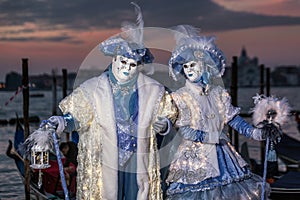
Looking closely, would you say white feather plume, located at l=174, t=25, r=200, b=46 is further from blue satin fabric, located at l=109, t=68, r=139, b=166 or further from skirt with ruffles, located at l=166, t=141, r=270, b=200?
skirt with ruffles, located at l=166, t=141, r=270, b=200

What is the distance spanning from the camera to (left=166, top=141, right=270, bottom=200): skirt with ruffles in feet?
13.4

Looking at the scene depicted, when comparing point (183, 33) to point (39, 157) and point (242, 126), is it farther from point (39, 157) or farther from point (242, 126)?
point (39, 157)

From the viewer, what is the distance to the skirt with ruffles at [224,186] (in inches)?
161

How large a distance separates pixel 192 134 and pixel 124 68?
644 mm

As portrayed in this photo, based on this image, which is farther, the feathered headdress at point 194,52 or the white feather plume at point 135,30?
the feathered headdress at point 194,52

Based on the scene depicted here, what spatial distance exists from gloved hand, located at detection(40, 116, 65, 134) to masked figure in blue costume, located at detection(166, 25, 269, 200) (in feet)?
2.64

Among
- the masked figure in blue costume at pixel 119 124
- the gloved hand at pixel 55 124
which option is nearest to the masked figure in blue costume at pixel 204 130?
the masked figure in blue costume at pixel 119 124

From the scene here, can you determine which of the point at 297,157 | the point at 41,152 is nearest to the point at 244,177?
the point at 41,152

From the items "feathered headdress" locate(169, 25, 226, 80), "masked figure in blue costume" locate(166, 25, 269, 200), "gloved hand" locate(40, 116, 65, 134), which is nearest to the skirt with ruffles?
"masked figure in blue costume" locate(166, 25, 269, 200)

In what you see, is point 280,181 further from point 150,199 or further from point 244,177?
point 150,199

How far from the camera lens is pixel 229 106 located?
4.39 m

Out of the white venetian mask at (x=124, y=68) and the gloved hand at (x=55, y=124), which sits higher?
the white venetian mask at (x=124, y=68)

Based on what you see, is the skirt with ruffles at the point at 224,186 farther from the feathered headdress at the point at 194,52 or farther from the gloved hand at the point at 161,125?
the feathered headdress at the point at 194,52

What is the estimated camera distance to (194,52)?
4.30 meters
